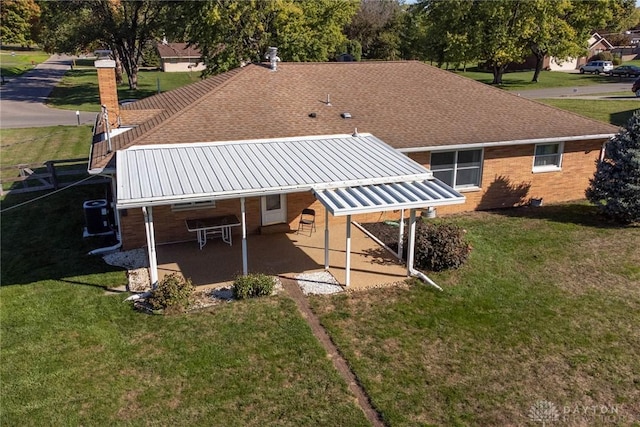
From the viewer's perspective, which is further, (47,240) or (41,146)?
(41,146)

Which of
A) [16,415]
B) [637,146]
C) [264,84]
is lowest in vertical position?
[16,415]

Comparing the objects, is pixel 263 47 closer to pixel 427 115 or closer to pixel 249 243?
pixel 427 115

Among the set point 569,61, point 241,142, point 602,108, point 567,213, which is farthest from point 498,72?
point 241,142

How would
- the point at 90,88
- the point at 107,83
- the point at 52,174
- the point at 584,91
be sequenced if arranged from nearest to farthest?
the point at 107,83, the point at 52,174, the point at 584,91, the point at 90,88

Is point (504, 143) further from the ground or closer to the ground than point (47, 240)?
further from the ground

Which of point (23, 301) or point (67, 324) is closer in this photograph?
point (67, 324)

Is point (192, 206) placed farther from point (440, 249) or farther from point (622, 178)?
point (622, 178)

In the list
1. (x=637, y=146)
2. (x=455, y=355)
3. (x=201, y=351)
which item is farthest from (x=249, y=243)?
(x=637, y=146)
